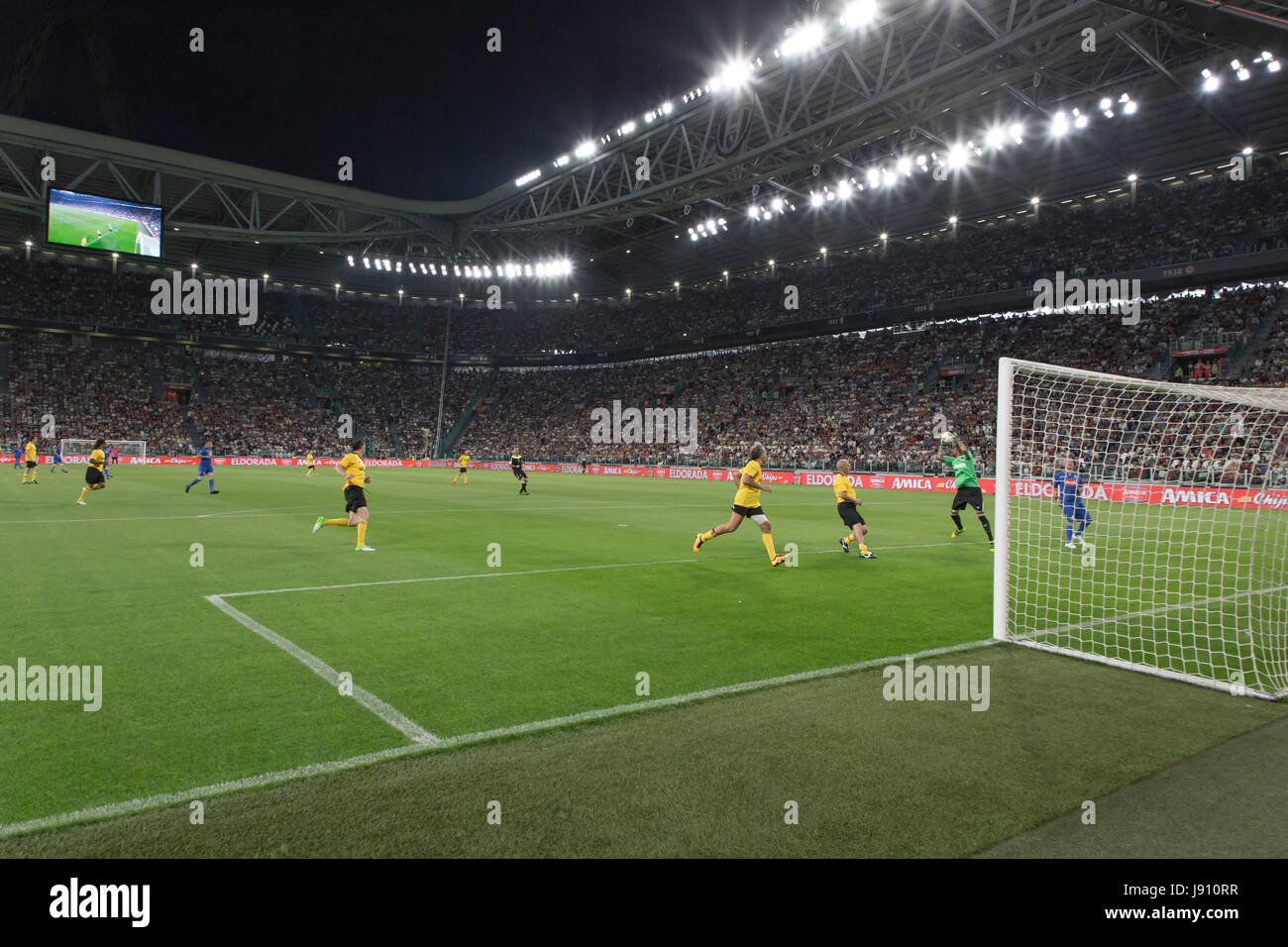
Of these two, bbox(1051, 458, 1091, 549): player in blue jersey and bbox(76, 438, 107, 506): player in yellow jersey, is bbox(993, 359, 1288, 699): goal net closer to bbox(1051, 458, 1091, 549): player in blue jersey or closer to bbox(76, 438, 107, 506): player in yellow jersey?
bbox(1051, 458, 1091, 549): player in blue jersey

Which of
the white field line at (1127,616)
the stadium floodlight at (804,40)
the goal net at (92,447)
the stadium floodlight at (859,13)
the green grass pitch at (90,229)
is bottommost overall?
the white field line at (1127,616)

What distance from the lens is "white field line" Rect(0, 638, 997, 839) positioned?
3322mm

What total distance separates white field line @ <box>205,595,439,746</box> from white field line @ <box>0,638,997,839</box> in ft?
0.75

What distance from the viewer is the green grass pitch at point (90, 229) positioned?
33.8 m

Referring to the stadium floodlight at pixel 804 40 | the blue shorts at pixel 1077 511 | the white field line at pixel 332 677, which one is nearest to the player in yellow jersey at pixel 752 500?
the blue shorts at pixel 1077 511

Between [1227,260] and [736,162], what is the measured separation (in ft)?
75.7

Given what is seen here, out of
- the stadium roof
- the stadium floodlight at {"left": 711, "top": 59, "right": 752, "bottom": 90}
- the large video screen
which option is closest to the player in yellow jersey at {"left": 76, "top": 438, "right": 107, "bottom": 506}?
the large video screen

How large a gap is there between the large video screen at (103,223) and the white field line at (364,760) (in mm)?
40209

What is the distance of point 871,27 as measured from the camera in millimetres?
23438

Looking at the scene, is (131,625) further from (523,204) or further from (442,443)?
(442,443)

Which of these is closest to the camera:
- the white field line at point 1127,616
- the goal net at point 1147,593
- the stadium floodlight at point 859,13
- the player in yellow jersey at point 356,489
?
the goal net at point 1147,593

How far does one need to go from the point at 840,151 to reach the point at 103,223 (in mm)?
34094

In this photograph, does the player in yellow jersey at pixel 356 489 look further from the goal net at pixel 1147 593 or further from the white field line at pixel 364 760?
the goal net at pixel 1147 593
